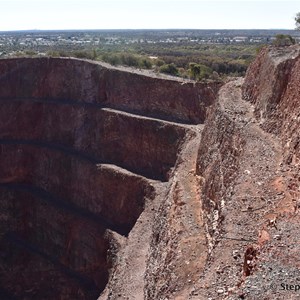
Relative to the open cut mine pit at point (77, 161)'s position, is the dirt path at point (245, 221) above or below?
Result: above

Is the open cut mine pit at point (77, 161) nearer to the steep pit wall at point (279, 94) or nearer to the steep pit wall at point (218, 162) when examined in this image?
the steep pit wall at point (218, 162)

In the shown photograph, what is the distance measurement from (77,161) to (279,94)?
2608 centimetres

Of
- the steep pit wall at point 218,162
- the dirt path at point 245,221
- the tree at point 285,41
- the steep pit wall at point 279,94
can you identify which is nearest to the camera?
the dirt path at point 245,221

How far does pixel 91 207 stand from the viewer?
44.4 m

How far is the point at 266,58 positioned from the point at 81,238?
22.1 meters

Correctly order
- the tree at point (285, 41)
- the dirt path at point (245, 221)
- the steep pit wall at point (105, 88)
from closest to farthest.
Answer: the dirt path at point (245, 221) → the tree at point (285, 41) → the steep pit wall at point (105, 88)

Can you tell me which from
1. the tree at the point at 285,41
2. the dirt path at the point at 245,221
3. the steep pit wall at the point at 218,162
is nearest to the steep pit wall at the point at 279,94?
the dirt path at the point at 245,221

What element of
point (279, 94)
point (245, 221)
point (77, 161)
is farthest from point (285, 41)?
point (245, 221)

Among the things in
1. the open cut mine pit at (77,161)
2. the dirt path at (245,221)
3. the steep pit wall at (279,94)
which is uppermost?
the steep pit wall at (279,94)

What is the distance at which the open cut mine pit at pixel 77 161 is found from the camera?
4109 cm

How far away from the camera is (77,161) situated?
46.7 meters

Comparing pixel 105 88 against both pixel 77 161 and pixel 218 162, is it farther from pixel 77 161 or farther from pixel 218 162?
pixel 218 162

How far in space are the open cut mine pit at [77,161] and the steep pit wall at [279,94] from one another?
11.1m

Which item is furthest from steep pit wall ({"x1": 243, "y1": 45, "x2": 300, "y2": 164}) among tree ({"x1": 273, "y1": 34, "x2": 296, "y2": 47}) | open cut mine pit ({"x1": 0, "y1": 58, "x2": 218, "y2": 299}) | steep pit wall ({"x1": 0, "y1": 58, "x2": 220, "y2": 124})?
steep pit wall ({"x1": 0, "y1": 58, "x2": 220, "y2": 124})
